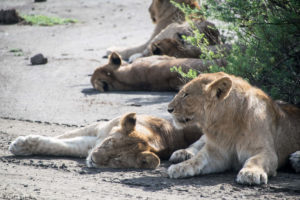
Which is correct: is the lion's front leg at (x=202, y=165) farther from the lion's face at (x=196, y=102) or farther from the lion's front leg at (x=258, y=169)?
the lion's front leg at (x=258, y=169)

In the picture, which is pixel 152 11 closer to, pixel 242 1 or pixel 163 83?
pixel 163 83

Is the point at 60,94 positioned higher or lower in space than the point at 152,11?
lower

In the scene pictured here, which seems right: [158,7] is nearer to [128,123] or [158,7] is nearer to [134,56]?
[134,56]

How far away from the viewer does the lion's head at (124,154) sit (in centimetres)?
482

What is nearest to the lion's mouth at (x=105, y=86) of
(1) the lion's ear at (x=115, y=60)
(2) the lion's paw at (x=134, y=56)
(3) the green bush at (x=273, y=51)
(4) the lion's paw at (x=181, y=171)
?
(1) the lion's ear at (x=115, y=60)

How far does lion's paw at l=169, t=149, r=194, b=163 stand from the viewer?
518cm

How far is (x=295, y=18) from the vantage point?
571 cm

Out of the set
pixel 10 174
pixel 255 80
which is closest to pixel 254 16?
pixel 255 80

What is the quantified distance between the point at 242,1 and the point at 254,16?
42 centimetres

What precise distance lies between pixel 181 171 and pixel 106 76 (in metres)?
5.09

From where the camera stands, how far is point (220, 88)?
453 cm

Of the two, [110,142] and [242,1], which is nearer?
[110,142]

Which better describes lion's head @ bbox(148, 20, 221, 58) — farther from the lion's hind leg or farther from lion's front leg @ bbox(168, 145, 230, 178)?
lion's front leg @ bbox(168, 145, 230, 178)

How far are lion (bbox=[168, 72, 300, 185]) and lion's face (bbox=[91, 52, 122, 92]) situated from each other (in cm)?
470
